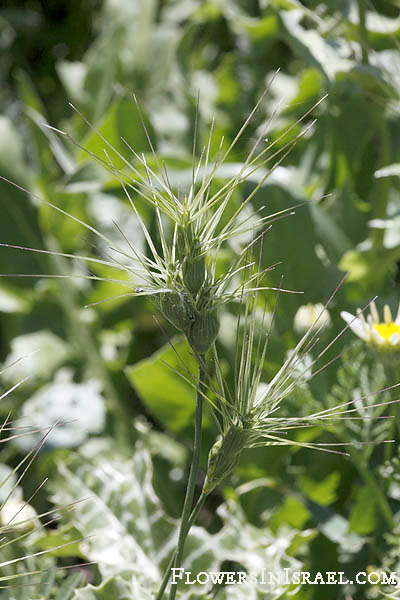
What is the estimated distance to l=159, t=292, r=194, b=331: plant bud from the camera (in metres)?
0.37

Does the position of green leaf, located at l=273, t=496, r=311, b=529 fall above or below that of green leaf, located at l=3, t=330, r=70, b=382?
below

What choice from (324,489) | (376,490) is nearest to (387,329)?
(376,490)

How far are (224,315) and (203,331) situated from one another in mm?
432

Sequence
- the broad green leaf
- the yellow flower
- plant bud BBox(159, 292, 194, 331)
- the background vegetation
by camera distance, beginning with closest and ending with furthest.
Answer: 1. plant bud BBox(159, 292, 194, 331)
2. the yellow flower
3. the background vegetation
4. the broad green leaf

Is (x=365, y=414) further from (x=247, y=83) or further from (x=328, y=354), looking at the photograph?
(x=247, y=83)

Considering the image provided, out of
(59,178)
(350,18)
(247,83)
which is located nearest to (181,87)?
(247,83)

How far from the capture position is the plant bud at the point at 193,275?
0.37 metres

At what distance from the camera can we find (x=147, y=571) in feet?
1.91

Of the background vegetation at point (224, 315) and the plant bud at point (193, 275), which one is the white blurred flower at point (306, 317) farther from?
the plant bud at point (193, 275)

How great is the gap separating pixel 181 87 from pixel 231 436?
800 mm

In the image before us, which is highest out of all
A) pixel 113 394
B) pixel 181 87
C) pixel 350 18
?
pixel 350 18

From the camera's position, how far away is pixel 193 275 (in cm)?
37

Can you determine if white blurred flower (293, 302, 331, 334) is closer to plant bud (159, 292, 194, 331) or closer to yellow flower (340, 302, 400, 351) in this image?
yellow flower (340, 302, 400, 351)

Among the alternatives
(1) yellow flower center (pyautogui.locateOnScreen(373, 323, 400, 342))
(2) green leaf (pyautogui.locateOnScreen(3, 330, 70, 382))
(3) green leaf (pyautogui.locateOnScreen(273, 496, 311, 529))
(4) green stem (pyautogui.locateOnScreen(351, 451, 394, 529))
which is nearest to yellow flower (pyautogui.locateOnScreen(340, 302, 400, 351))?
(1) yellow flower center (pyautogui.locateOnScreen(373, 323, 400, 342))
